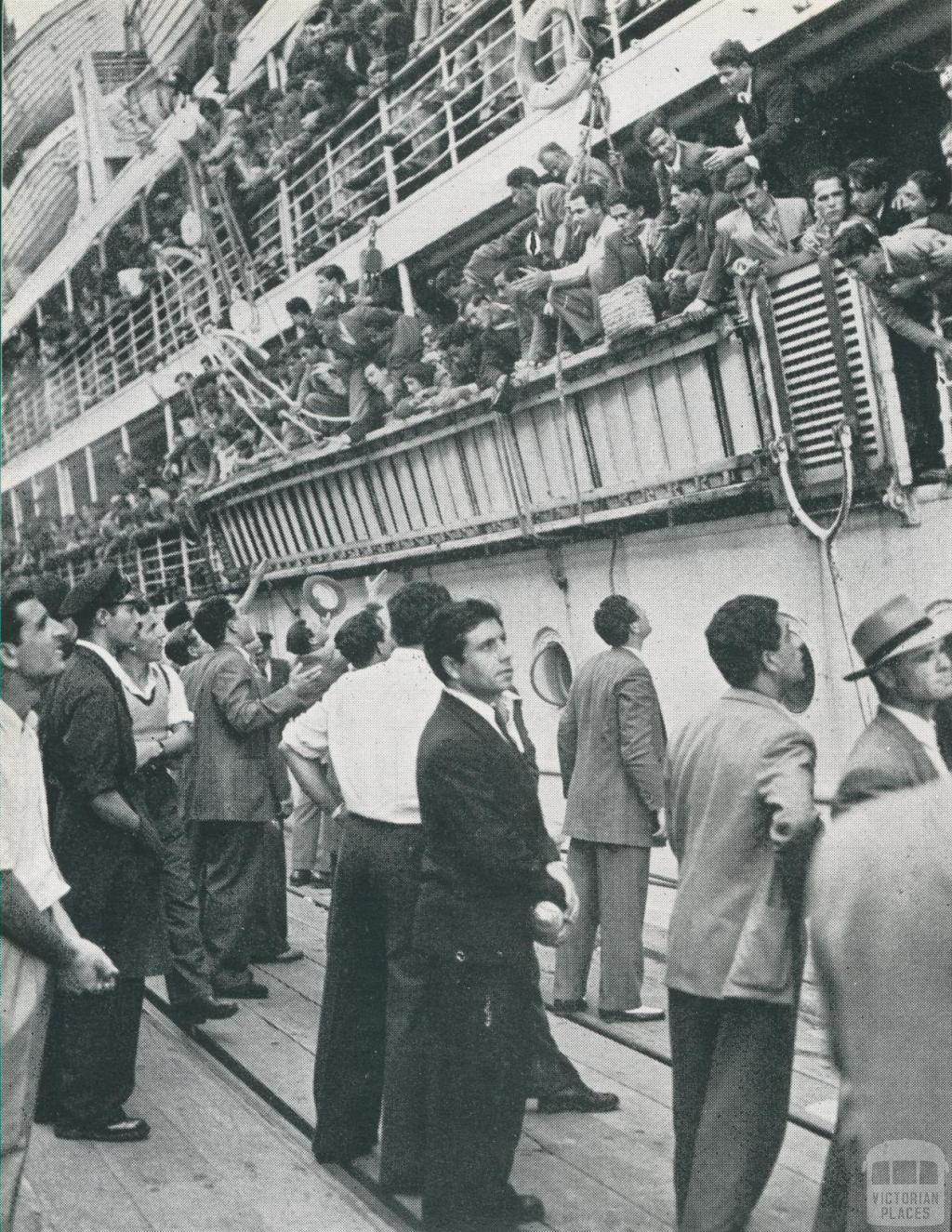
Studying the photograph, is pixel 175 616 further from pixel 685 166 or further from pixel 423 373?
pixel 685 166

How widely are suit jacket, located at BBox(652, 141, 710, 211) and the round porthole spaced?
10.5 feet

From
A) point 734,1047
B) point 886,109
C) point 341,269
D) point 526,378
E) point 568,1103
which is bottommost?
point 568,1103

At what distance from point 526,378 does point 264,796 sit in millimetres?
3402

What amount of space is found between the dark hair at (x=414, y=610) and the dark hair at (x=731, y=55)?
4.14m

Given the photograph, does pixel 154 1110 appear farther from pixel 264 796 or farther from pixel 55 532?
pixel 55 532

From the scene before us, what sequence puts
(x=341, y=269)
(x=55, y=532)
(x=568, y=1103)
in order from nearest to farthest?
(x=568, y=1103) < (x=341, y=269) < (x=55, y=532)

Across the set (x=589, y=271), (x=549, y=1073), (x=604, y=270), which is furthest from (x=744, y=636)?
(x=589, y=271)

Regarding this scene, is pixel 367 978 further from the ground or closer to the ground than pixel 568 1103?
further from the ground

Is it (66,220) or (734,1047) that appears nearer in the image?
(734,1047)

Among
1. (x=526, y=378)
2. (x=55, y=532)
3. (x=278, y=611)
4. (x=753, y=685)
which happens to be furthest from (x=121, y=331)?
(x=753, y=685)

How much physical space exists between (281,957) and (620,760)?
2.56 metres

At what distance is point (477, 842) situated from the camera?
374 cm

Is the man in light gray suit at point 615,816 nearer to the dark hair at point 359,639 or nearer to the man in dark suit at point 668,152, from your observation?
the dark hair at point 359,639

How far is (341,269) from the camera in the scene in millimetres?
12828
